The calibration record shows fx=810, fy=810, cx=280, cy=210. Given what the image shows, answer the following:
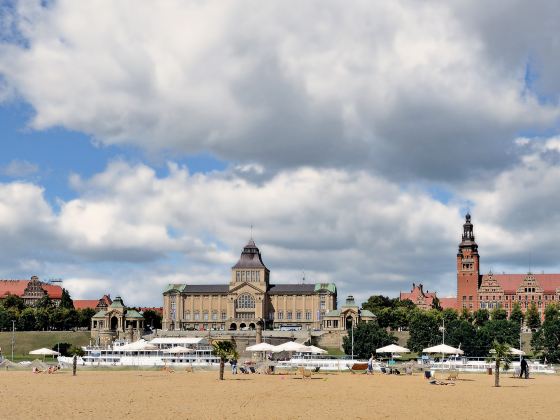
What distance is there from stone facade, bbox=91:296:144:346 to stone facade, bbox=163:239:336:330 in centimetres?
1709

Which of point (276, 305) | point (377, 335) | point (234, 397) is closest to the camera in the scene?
point (234, 397)

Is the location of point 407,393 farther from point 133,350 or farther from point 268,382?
point 133,350

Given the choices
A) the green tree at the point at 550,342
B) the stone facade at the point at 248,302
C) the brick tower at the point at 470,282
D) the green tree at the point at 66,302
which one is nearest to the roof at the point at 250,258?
the stone facade at the point at 248,302

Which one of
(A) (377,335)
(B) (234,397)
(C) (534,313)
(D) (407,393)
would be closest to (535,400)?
(D) (407,393)

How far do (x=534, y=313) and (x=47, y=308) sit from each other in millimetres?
101783

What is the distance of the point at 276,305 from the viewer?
591 feet

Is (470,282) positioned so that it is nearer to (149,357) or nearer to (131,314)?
(131,314)

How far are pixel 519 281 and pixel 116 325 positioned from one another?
318 ft

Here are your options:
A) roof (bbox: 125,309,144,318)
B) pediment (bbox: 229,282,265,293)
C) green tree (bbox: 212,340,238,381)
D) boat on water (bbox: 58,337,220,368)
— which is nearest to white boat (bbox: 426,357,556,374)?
boat on water (bbox: 58,337,220,368)

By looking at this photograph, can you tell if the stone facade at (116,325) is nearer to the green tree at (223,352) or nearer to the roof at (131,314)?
the roof at (131,314)

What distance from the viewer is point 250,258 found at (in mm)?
181000

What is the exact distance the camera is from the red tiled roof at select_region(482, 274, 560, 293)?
7525 inches

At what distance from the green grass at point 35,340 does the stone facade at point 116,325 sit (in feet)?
10.1

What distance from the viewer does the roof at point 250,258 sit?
591 feet
